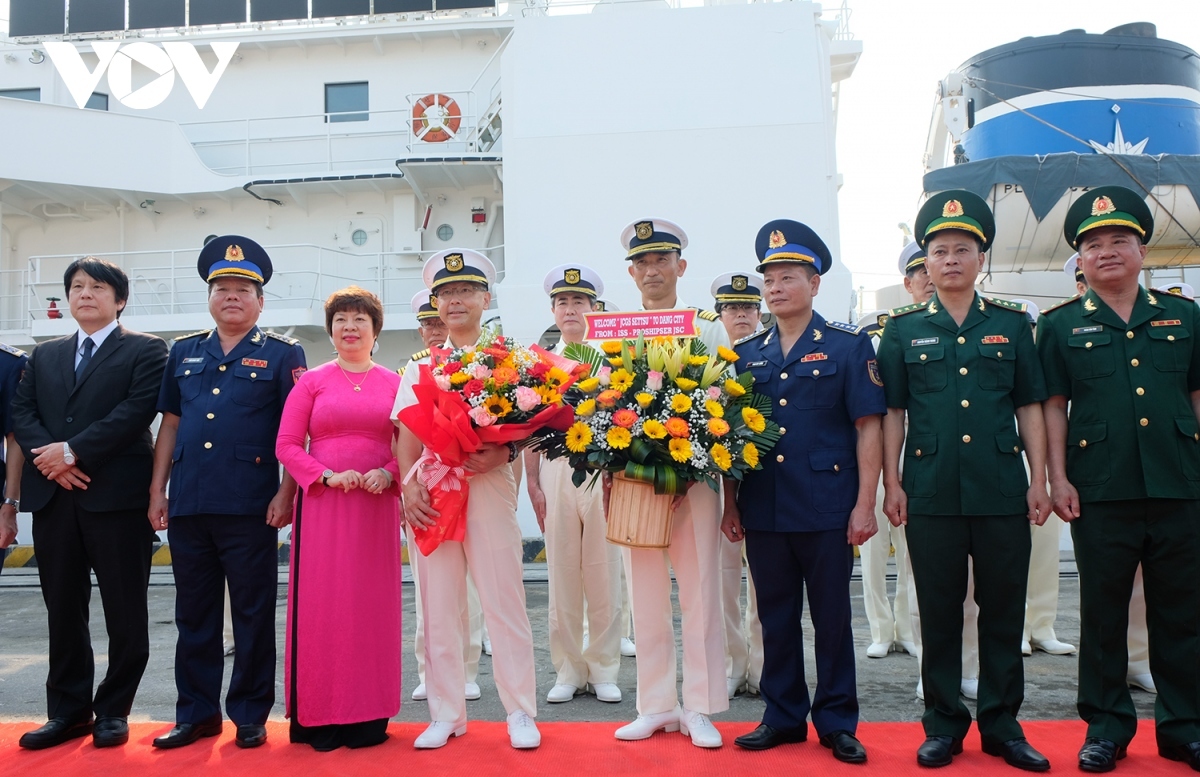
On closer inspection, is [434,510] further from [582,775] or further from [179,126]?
[179,126]

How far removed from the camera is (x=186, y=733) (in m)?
3.55

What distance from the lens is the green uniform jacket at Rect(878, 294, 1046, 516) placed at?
323 cm

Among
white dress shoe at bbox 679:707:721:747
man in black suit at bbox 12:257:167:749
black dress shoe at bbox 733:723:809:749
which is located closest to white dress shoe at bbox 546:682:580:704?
white dress shoe at bbox 679:707:721:747

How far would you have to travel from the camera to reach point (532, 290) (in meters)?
9.78

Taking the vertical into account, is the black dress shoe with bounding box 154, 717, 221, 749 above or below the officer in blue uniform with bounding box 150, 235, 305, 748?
below

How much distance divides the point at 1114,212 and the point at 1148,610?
149 cm

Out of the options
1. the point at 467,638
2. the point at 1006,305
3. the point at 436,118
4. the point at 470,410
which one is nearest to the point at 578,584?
the point at 467,638

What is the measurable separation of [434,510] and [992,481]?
2.12 meters

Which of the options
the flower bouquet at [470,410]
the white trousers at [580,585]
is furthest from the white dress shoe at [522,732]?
the white trousers at [580,585]

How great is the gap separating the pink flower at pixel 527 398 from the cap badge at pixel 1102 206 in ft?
7.40

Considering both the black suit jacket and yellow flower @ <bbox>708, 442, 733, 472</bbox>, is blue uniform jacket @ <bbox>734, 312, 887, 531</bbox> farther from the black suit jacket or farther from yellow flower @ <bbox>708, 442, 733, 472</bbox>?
the black suit jacket

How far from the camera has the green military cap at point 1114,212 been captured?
332cm

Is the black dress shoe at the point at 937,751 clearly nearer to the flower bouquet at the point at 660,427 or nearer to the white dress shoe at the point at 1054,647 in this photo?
the flower bouquet at the point at 660,427

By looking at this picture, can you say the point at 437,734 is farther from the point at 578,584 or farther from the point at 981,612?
the point at 981,612
